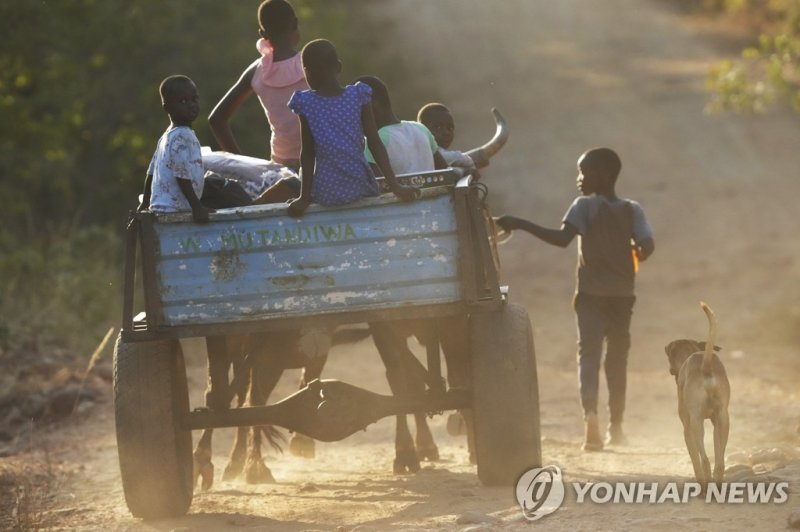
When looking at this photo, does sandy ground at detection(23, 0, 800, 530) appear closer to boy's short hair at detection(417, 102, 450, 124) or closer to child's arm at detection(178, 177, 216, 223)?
child's arm at detection(178, 177, 216, 223)

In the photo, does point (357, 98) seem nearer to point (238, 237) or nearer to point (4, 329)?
point (238, 237)

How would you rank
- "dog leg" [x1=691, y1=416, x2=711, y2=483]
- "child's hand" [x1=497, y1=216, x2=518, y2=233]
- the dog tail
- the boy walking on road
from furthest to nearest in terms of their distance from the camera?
the boy walking on road < "child's hand" [x1=497, y1=216, x2=518, y2=233] < "dog leg" [x1=691, y1=416, x2=711, y2=483] < the dog tail

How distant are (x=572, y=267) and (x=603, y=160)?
8.85 meters

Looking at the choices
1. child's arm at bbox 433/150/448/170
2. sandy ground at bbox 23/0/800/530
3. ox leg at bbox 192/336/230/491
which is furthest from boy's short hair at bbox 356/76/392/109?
sandy ground at bbox 23/0/800/530

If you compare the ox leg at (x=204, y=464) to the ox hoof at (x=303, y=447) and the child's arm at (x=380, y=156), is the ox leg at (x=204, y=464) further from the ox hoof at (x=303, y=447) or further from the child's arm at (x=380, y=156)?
the child's arm at (x=380, y=156)

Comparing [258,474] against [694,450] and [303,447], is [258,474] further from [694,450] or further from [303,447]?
[694,450]

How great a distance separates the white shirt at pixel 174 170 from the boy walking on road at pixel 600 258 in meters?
2.35

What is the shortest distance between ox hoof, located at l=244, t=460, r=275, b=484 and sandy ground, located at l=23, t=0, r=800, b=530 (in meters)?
0.12

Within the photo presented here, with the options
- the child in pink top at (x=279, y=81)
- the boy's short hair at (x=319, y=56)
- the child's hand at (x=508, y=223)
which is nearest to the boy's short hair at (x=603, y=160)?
the child's hand at (x=508, y=223)

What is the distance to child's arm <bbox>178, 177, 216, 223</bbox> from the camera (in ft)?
19.8

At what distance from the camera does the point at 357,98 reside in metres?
6.30

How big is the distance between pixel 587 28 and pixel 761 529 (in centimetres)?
2928

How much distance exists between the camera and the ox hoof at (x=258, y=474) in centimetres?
758

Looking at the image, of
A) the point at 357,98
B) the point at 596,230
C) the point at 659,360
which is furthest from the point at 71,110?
the point at 357,98
